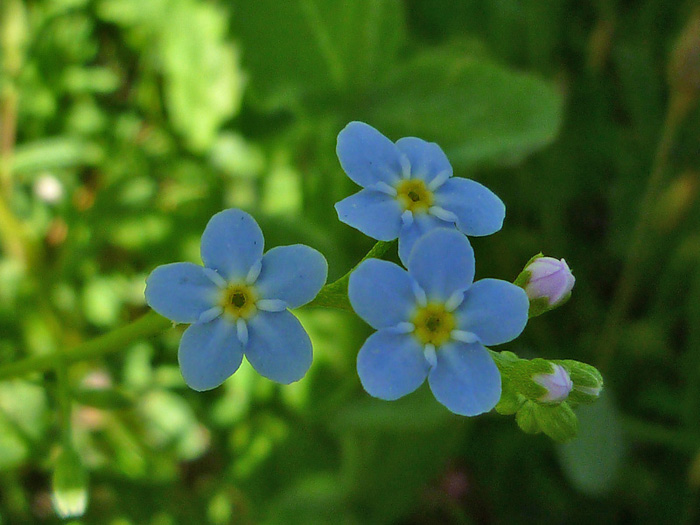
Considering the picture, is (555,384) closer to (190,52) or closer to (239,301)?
(239,301)

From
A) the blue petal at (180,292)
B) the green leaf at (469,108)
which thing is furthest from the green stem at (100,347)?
the green leaf at (469,108)

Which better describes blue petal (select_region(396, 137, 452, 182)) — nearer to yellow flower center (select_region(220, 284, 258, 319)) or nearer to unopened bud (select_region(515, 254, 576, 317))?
unopened bud (select_region(515, 254, 576, 317))

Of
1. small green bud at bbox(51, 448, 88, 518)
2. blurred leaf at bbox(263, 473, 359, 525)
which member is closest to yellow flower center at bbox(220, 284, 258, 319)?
small green bud at bbox(51, 448, 88, 518)

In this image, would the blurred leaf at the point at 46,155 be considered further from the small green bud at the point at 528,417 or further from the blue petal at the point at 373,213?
the small green bud at the point at 528,417

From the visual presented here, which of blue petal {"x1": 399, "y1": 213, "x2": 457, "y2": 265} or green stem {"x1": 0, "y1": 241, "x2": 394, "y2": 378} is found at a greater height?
blue petal {"x1": 399, "y1": 213, "x2": 457, "y2": 265}

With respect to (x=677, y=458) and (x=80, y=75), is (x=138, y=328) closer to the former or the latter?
(x=80, y=75)

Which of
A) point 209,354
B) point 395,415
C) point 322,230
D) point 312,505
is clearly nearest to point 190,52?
point 322,230

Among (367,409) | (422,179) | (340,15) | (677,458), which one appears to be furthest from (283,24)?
(677,458)
